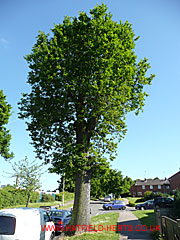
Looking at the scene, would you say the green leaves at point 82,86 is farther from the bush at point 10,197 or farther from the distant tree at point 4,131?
the bush at point 10,197

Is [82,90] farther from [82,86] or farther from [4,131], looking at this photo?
[4,131]

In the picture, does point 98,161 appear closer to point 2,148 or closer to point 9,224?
point 9,224

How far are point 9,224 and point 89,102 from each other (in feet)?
21.7

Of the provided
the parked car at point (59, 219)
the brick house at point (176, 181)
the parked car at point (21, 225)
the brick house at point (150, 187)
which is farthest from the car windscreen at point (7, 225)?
the brick house at point (150, 187)

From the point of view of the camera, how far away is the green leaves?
10266 mm

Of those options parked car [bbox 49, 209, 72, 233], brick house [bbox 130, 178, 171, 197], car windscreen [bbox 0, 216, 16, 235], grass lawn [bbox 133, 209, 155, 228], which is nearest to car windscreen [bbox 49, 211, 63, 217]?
parked car [bbox 49, 209, 72, 233]

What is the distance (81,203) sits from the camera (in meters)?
10.2

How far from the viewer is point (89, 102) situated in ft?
34.8

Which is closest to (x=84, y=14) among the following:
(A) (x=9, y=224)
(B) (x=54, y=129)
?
(B) (x=54, y=129)

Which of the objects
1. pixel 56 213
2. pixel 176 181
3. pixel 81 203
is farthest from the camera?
pixel 176 181

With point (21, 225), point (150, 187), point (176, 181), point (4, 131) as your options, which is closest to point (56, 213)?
point (21, 225)

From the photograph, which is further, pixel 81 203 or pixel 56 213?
pixel 56 213

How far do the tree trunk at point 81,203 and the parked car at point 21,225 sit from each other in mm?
2771

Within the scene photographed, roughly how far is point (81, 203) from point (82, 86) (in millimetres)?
6078
